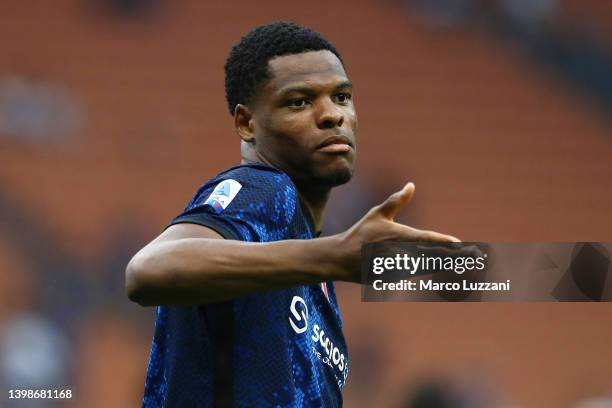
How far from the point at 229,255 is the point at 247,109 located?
2.82 feet

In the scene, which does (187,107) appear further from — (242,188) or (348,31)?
(242,188)

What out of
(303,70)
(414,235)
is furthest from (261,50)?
(414,235)

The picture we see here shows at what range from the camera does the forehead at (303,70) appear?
242 cm

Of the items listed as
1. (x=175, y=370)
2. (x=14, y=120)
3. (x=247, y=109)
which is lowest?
(x=175, y=370)

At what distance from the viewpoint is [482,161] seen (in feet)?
21.4

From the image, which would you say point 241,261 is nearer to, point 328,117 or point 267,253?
point 267,253

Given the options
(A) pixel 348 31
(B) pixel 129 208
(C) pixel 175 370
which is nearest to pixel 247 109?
(C) pixel 175 370

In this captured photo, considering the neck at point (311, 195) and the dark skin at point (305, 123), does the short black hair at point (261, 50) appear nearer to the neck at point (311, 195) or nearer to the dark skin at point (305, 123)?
the dark skin at point (305, 123)

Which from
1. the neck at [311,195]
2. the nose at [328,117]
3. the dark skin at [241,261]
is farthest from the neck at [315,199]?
the dark skin at [241,261]

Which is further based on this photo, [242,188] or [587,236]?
[587,236]

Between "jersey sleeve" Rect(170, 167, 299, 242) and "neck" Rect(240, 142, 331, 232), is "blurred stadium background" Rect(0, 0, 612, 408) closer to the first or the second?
"neck" Rect(240, 142, 331, 232)

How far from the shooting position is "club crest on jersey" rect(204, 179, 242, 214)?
1919 mm

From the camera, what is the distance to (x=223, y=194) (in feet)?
6.43

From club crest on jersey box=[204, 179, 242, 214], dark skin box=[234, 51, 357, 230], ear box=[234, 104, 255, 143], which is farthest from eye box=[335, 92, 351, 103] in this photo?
club crest on jersey box=[204, 179, 242, 214]
